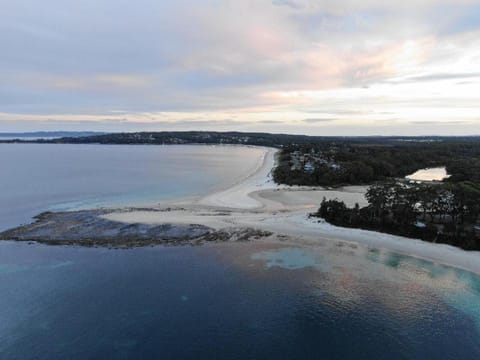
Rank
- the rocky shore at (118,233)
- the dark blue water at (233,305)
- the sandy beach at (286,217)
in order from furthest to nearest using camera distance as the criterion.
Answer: the rocky shore at (118,233), the sandy beach at (286,217), the dark blue water at (233,305)

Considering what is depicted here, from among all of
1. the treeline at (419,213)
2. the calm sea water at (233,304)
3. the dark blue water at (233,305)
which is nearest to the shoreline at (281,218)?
the treeline at (419,213)

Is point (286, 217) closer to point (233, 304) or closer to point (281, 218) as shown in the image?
point (281, 218)

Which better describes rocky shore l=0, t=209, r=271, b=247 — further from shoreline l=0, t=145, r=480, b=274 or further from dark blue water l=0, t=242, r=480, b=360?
dark blue water l=0, t=242, r=480, b=360

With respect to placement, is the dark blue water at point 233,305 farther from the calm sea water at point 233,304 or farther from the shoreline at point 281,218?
→ the shoreline at point 281,218

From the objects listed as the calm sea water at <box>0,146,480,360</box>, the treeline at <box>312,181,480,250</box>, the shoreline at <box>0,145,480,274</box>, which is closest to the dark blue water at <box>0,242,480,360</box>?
the calm sea water at <box>0,146,480,360</box>

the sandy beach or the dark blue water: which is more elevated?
the sandy beach

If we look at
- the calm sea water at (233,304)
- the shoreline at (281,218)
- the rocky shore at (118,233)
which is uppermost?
the shoreline at (281,218)

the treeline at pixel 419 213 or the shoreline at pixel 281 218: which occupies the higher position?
the treeline at pixel 419 213
